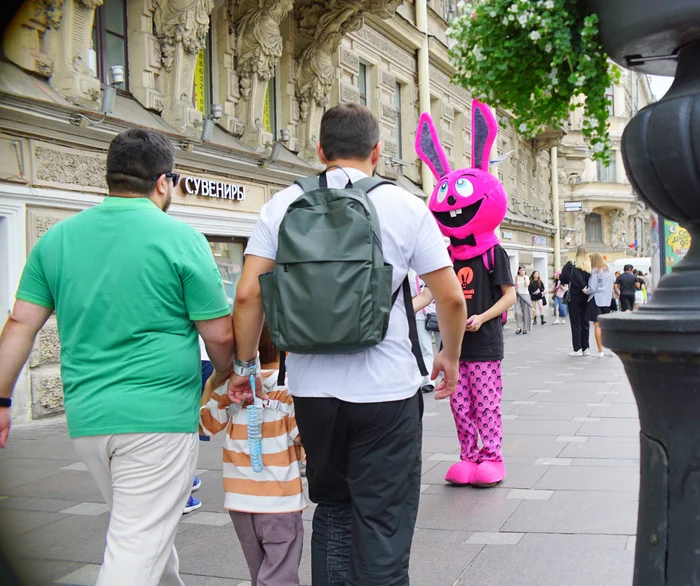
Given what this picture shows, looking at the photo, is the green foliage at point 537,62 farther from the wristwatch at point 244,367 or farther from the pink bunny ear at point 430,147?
the pink bunny ear at point 430,147

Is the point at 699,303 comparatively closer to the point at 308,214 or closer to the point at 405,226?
the point at 405,226

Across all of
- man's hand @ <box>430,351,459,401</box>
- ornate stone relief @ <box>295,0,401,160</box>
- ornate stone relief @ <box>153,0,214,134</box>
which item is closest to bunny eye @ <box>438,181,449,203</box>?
man's hand @ <box>430,351,459,401</box>

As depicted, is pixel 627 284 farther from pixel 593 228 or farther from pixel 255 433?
pixel 593 228

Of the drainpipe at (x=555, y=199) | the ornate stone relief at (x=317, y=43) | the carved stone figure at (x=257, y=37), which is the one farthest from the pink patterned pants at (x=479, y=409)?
the drainpipe at (x=555, y=199)

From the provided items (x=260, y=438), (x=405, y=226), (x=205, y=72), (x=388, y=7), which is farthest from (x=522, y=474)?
(x=388, y=7)

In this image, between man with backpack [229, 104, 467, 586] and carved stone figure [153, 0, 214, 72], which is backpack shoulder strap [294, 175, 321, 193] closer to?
man with backpack [229, 104, 467, 586]

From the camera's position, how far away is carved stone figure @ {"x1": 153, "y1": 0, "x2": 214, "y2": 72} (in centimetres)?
1073

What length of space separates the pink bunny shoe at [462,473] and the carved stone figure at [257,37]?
8699 millimetres

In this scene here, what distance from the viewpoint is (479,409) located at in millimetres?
Answer: 5195

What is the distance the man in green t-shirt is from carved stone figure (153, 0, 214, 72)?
855cm

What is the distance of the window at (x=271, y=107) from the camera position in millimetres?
13805

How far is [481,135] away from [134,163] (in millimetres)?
3309

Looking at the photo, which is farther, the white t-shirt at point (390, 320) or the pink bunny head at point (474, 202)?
the pink bunny head at point (474, 202)

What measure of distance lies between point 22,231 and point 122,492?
6.31m
